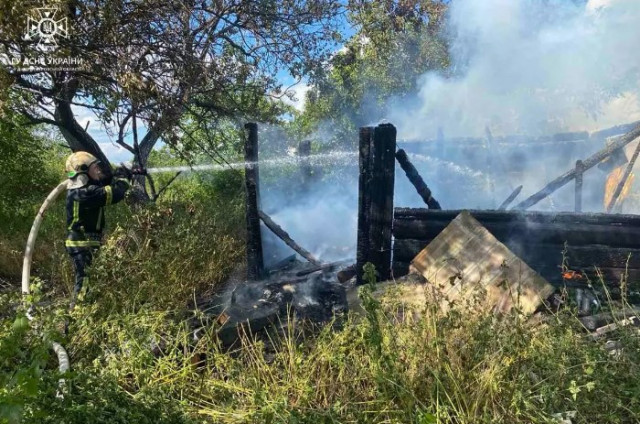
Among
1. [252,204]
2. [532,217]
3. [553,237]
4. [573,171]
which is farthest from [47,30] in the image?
[573,171]

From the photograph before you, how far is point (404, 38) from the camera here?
50.0 ft

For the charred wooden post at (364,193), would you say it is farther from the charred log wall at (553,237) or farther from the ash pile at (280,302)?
the ash pile at (280,302)

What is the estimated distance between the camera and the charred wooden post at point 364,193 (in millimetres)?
4934

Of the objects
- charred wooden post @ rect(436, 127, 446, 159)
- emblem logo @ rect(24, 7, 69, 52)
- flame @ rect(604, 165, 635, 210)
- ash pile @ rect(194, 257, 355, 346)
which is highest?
emblem logo @ rect(24, 7, 69, 52)

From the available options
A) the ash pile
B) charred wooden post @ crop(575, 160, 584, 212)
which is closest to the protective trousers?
the ash pile

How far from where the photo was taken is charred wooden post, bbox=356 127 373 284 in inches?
194

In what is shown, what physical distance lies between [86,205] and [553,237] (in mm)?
4816

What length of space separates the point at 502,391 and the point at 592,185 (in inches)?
390

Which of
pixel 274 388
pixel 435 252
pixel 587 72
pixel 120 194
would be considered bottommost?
pixel 274 388

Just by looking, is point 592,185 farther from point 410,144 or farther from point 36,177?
point 36,177

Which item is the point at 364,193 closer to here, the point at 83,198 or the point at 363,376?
the point at 363,376

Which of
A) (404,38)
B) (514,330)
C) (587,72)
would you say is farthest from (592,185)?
(514,330)

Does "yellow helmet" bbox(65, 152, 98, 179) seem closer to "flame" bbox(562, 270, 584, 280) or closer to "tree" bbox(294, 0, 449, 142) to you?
"flame" bbox(562, 270, 584, 280)

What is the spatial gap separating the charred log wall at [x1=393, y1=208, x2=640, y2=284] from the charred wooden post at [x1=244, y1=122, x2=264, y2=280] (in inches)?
84.4
